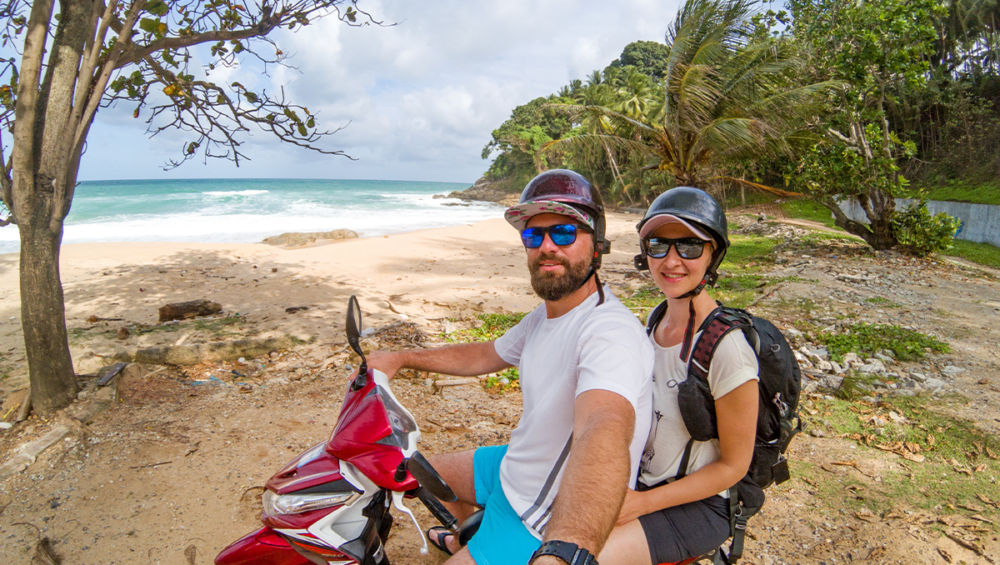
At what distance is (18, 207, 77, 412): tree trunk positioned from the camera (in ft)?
12.5

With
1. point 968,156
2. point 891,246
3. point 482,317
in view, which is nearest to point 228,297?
point 482,317

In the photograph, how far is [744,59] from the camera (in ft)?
34.5

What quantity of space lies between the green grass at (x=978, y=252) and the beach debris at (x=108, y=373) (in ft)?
53.5

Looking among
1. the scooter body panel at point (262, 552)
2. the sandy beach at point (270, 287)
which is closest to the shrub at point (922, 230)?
the sandy beach at point (270, 287)

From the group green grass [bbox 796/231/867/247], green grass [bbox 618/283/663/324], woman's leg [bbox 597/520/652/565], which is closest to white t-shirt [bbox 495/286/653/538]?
woman's leg [bbox 597/520/652/565]

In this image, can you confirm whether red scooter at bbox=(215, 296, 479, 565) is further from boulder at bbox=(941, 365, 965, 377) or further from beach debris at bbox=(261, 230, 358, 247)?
beach debris at bbox=(261, 230, 358, 247)

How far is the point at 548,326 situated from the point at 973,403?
16.5 ft

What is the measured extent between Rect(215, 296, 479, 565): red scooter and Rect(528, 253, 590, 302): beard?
64cm

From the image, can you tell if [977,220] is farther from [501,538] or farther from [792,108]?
[501,538]

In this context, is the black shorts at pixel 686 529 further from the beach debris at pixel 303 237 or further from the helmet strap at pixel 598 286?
the beach debris at pixel 303 237

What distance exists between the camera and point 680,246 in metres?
2.01

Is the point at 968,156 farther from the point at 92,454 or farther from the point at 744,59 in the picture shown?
the point at 92,454

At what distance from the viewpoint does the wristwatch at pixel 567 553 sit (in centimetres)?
116

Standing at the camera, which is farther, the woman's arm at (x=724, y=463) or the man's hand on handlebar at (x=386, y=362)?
the man's hand on handlebar at (x=386, y=362)
